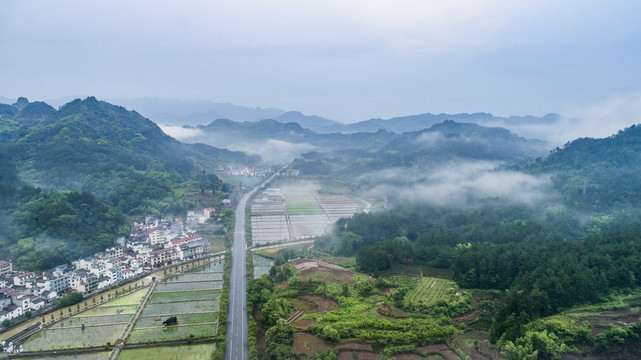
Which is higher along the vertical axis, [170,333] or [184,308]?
[184,308]

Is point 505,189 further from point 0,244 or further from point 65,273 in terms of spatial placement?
point 0,244

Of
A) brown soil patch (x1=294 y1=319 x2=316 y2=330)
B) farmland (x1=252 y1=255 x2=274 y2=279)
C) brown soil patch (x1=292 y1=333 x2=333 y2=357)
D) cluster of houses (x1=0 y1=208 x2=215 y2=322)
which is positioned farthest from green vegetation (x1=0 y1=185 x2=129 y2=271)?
brown soil patch (x1=292 y1=333 x2=333 y2=357)

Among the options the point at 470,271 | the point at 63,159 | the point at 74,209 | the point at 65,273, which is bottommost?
the point at 470,271

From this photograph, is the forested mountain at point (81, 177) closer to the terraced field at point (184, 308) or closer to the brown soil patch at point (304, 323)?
the terraced field at point (184, 308)

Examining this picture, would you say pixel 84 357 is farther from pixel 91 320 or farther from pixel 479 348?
pixel 479 348

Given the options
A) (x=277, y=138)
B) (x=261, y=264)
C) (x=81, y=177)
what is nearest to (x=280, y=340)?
(x=261, y=264)

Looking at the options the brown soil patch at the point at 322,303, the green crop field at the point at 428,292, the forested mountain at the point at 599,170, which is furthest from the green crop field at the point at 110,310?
the forested mountain at the point at 599,170

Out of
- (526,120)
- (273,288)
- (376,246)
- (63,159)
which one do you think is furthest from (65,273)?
(526,120)
